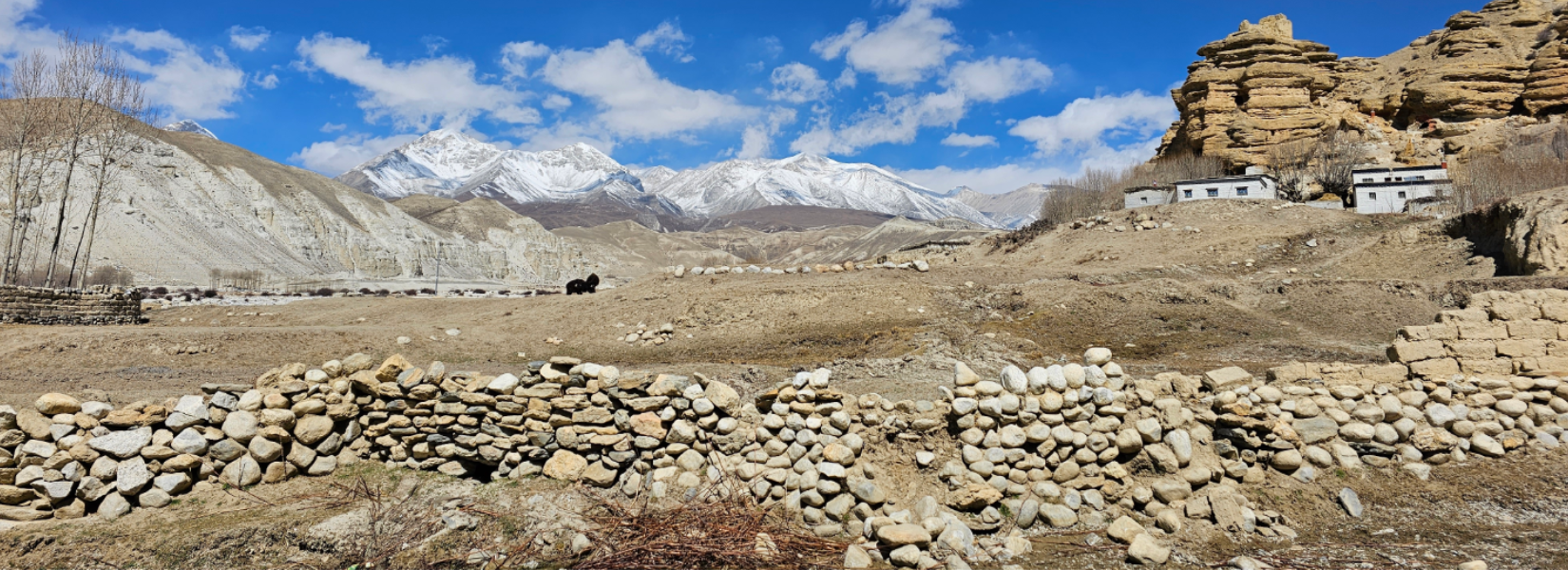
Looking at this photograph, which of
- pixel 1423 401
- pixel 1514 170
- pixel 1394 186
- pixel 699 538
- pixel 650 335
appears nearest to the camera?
pixel 699 538

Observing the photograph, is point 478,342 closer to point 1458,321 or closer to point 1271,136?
point 1458,321

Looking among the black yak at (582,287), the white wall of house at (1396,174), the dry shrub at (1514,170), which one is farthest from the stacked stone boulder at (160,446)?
the white wall of house at (1396,174)

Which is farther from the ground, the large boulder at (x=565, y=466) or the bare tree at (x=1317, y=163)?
the bare tree at (x=1317, y=163)

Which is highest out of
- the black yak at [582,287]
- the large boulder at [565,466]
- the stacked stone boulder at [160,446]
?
the black yak at [582,287]

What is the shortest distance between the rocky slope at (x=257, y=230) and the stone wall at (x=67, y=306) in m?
44.6

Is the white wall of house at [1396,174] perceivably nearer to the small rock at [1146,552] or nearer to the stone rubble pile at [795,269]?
the stone rubble pile at [795,269]

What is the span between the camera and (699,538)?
19.8ft

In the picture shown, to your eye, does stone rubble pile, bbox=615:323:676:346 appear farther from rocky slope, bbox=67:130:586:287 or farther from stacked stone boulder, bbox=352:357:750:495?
rocky slope, bbox=67:130:586:287

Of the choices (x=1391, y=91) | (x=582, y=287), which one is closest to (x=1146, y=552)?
(x=582, y=287)

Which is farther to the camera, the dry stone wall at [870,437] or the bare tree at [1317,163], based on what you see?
the bare tree at [1317,163]

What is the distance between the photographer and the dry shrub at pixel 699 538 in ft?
18.9

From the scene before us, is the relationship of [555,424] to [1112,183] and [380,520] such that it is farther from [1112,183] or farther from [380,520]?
[1112,183]

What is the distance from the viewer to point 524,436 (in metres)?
7.16

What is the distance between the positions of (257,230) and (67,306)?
6363 centimetres
